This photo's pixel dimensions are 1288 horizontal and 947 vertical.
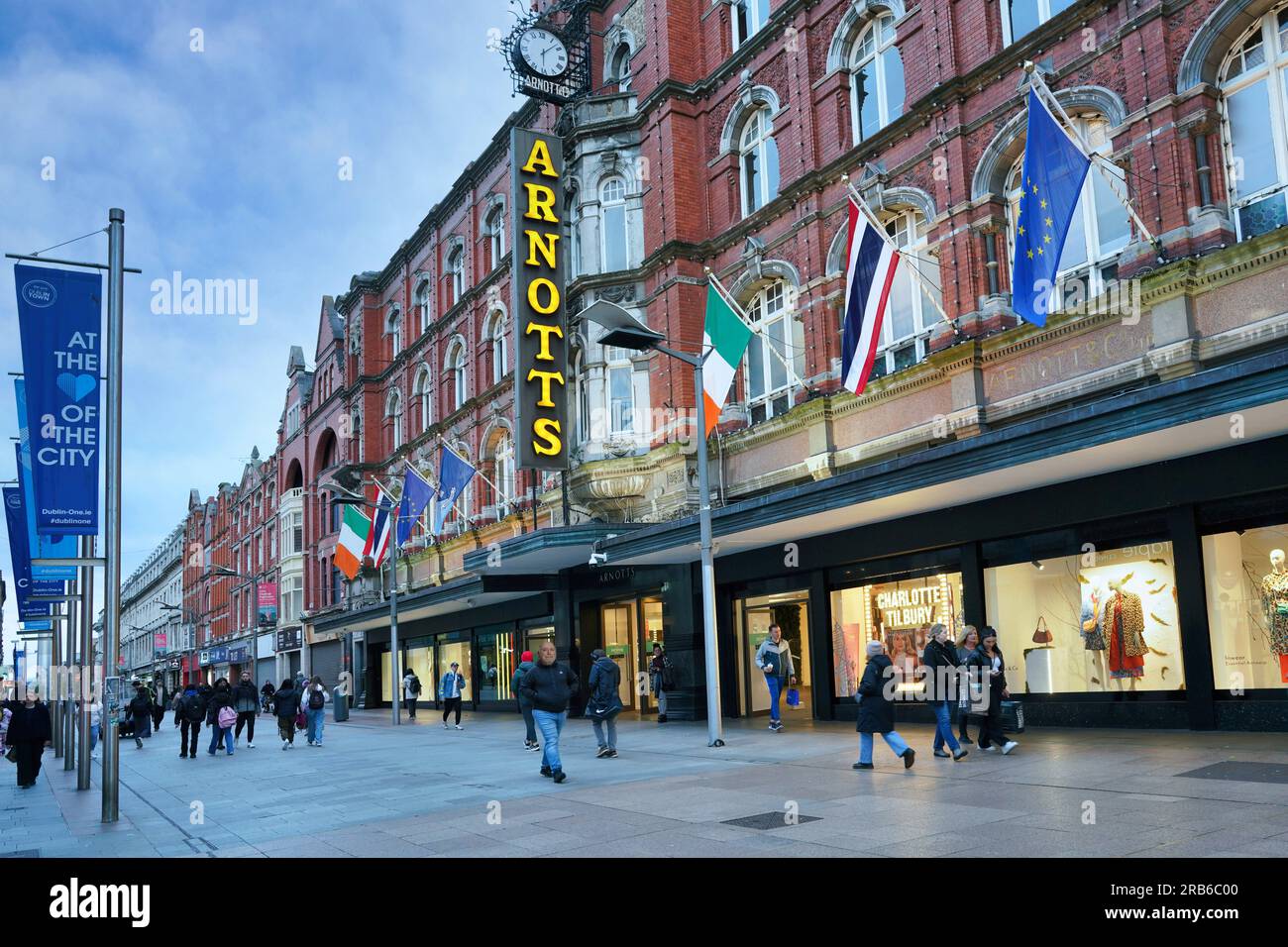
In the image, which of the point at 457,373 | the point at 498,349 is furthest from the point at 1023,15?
the point at 457,373

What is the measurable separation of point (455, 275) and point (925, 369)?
25630 millimetres

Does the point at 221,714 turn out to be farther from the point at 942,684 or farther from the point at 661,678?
the point at 942,684

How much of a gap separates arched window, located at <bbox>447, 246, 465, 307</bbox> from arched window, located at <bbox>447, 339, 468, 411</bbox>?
5.89 ft

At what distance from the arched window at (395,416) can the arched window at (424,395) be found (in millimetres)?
2418

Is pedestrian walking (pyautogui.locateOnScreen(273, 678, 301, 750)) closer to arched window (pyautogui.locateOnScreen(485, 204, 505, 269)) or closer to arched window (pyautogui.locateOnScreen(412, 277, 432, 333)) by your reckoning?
arched window (pyautogui.locateOnScreen(485, 204, 505, 269))

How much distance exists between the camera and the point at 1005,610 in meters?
17.7

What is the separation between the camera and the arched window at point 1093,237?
1627cm

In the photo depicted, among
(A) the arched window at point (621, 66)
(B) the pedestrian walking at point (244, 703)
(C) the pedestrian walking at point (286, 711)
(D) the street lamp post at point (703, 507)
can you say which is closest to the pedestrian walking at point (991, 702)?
(D) the street lamp post at point (703, 507)

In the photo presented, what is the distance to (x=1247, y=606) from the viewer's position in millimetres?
14312

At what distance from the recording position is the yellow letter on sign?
26141 millimetres

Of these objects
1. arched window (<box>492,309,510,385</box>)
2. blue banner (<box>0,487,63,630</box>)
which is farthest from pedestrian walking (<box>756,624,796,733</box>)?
arched window (<box>492,309,510,385</box>)

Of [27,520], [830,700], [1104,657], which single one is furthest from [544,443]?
[1104,657]

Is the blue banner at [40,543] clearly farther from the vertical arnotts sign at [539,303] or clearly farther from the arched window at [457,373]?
the arched window at [457,373]
